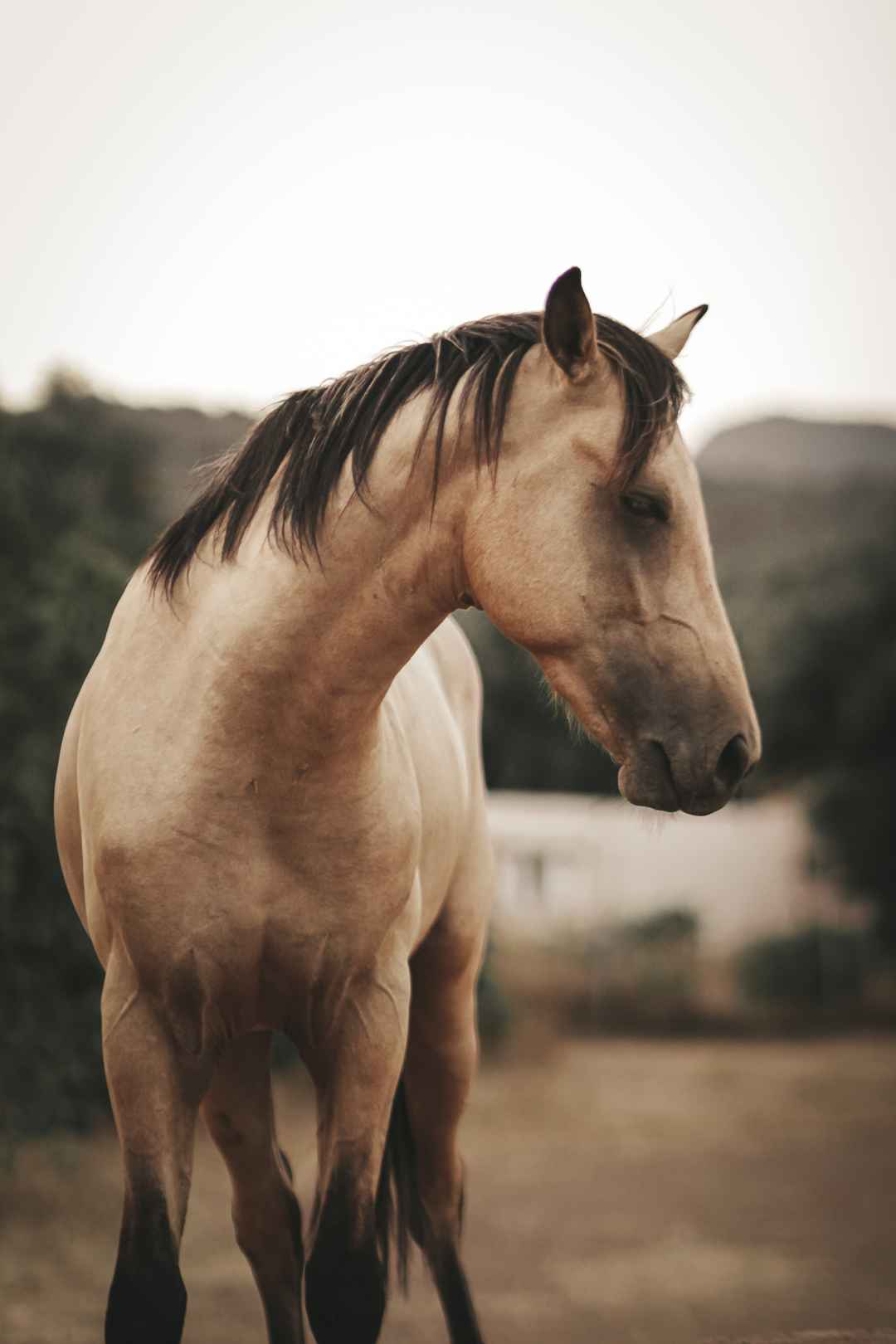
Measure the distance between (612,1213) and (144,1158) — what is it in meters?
7.76

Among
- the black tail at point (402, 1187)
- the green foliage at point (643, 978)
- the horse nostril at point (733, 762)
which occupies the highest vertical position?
the horse nostril at point (733, 762)

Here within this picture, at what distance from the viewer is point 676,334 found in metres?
2.47

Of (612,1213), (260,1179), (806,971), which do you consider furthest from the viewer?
(806,971)

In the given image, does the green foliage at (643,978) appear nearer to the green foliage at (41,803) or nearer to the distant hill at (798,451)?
the green foliage at (41,803)

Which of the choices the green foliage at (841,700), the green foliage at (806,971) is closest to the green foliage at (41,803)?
the green foliage at (806,971)

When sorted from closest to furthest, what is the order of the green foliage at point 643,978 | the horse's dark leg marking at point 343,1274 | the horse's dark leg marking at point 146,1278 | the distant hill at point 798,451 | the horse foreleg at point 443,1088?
the horse's dark leg marking at point 146,1278 → the horse's dark leg marking at point 343,1274 → the horse foreleg at point 443,1088 → the green foliage at point 643,978 → the distant hill at point 798,451

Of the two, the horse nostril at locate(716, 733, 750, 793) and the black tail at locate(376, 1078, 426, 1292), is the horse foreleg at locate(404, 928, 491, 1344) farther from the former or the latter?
the horse nostril at locate(716, 733, 750, 793)

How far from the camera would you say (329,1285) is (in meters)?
2.47

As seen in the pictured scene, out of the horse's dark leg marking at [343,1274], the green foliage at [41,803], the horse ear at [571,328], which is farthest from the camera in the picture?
the green foliage at [41,803]

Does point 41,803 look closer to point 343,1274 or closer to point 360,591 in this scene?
point 343,1274

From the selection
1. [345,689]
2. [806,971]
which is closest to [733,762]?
[345,689]

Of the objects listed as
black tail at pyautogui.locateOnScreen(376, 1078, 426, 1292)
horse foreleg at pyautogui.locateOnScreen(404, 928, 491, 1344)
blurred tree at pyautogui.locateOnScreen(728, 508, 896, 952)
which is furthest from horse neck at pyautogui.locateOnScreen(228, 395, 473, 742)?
blurred tree at pyautogui.locateOnScreen(728, 508, 896, 952)

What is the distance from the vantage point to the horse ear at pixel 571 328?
2.06 meters

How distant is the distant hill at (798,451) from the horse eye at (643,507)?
123 feet
